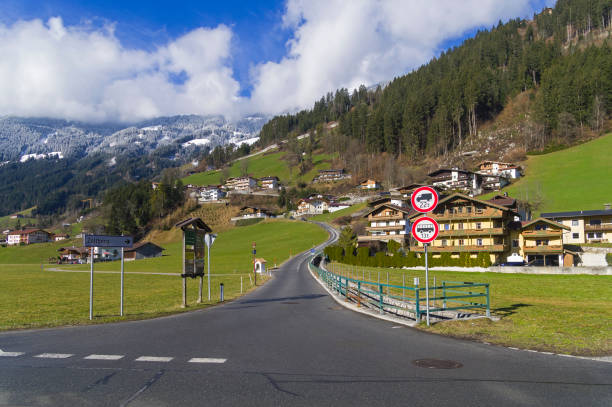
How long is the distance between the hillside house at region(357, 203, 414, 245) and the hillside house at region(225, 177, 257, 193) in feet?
323

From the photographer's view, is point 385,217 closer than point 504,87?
Yes

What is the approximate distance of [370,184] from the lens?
149 metres

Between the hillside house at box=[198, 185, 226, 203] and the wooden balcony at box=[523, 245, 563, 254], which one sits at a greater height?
the hillside house at box=[198, 185, 226, 203]

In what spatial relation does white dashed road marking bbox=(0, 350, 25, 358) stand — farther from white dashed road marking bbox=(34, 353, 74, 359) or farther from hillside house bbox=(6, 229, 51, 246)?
hillside house bbox=(6, 229, 51, 246)

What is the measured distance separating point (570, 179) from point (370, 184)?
70.2 meters

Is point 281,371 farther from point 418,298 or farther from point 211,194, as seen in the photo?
point 211,194

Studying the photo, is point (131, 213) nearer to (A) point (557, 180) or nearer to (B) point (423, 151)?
(B) point (423, 151)

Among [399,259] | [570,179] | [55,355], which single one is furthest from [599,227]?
[55,355]

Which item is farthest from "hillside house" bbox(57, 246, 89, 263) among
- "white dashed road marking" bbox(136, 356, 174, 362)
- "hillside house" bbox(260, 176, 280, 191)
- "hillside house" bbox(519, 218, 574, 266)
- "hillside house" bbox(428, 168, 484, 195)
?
"white dashed road marking" bbox(136, 356, 174, 362)

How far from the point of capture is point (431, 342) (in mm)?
9914

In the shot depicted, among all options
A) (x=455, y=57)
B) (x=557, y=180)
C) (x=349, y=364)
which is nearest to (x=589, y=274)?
(x=349, y=364)

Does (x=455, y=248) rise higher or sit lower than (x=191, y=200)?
lower

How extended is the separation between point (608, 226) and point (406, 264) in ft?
102

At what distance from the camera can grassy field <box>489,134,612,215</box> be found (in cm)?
7469
